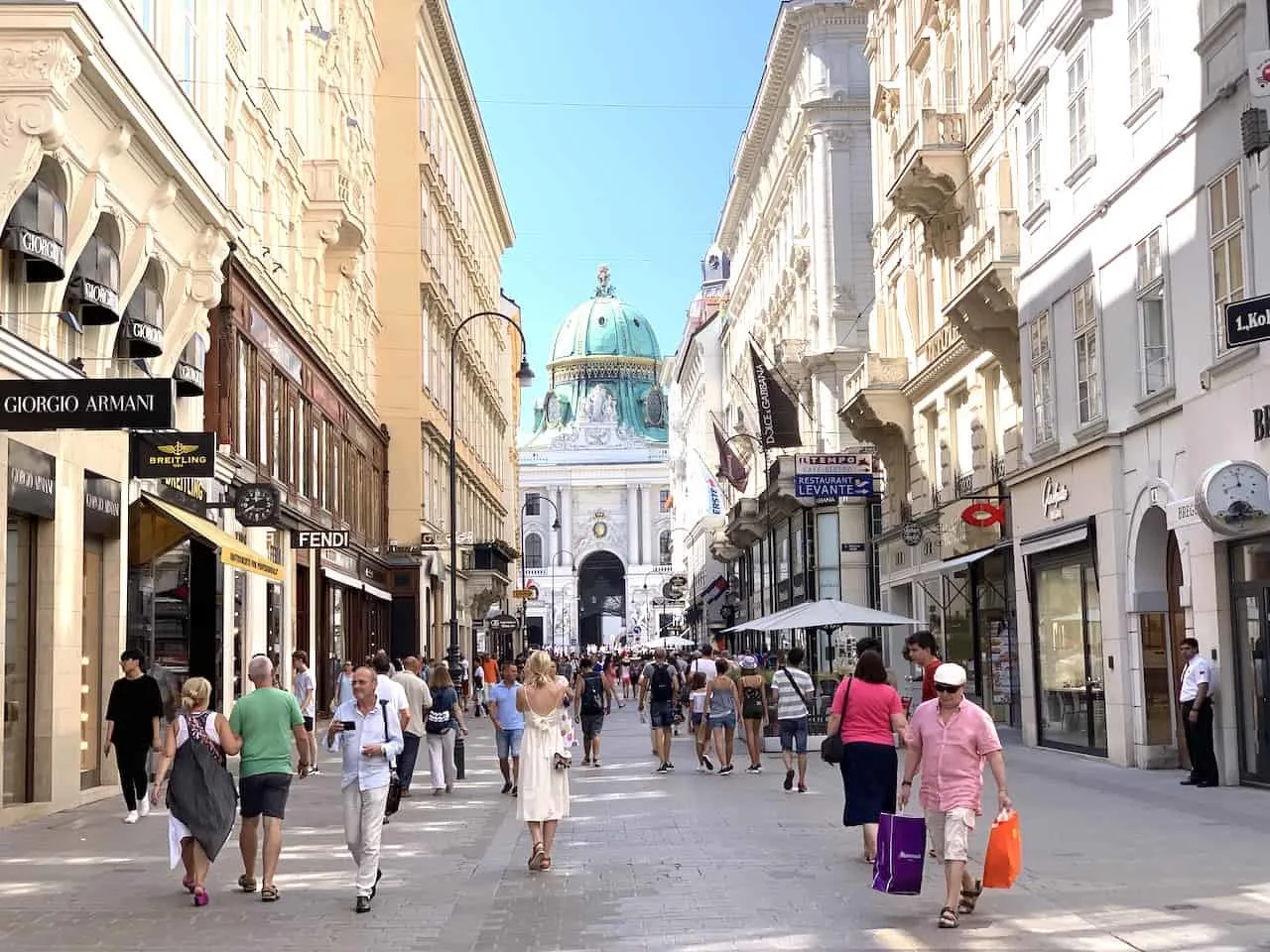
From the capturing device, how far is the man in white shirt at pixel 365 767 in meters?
11.1

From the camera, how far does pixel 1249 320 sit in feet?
41.2

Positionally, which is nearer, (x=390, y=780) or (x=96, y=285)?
(x=390, y=780)

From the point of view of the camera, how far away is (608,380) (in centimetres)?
16112

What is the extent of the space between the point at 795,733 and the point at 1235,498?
5437mm

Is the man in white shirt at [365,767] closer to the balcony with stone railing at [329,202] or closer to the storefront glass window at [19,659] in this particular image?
the storefront glass window at [19,659]

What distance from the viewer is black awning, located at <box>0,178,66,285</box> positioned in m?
15.9

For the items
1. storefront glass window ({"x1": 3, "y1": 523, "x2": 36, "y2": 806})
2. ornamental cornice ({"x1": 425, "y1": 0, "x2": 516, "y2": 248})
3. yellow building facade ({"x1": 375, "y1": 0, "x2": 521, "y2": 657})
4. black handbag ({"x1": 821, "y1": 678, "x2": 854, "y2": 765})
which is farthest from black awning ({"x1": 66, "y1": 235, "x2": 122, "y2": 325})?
ornamental cornice ({"x1": 425, "y1": 0, "x2": 516, "y2": 248})

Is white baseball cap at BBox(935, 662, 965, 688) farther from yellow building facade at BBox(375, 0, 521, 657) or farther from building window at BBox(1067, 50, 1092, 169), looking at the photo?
yellow building facade at BBox(375, 0, 521, 657)

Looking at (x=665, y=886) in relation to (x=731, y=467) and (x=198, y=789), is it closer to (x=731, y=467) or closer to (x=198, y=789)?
(x=198, y=789)

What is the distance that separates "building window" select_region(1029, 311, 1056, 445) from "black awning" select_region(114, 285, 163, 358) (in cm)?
1195

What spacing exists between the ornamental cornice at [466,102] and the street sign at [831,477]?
2364cm

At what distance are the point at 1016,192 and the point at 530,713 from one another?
52.4ft

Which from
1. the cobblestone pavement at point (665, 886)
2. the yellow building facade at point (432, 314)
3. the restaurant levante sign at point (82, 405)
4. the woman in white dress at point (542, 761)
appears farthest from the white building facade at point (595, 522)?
the woman in white dress at point (542, 761)

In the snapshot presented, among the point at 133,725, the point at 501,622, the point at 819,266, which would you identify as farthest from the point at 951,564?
the point at 501,622
